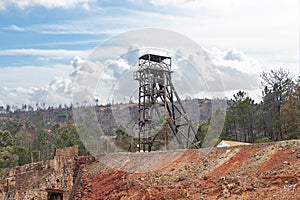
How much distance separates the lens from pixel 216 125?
109 feet

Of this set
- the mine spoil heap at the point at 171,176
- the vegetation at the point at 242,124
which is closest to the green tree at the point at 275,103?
the vegetation at the point at 242,124

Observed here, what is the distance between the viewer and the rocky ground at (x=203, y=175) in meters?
16.9

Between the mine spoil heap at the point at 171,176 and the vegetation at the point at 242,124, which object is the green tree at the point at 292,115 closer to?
the vegetation at the point at 242,124

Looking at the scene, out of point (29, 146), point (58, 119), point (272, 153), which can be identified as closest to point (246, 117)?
point (272, 153)

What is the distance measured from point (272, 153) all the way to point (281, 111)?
24.7m

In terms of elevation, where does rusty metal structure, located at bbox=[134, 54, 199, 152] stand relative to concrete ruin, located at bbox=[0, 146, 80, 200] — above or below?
above

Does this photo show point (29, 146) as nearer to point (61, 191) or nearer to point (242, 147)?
point (61, 191)

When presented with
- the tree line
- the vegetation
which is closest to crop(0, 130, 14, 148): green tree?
the vegetation

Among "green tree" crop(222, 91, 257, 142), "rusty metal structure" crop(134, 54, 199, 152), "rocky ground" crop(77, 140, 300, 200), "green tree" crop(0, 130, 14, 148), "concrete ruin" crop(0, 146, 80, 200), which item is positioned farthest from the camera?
"green tree" crop(0, 130, 14, 148)

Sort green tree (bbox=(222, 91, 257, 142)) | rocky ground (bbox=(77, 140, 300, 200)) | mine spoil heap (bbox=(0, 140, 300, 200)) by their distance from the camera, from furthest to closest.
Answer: green tree (bbox=(222, 91, 257, 142)) < mine spoil heap (bbox=(0, 140, 300, 200)) < rocky ground (bbox=(77, 140, 300, 200))

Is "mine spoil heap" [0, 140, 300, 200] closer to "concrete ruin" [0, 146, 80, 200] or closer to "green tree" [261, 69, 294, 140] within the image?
"concrete ruin" [0, 146, 80, 200]

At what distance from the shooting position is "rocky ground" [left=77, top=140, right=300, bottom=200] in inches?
667

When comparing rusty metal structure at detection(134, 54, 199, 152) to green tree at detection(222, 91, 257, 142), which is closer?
rusty metal structure at detection(134, 54, 199, 152)

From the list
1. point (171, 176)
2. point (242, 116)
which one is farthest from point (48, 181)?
point (242, 116)
